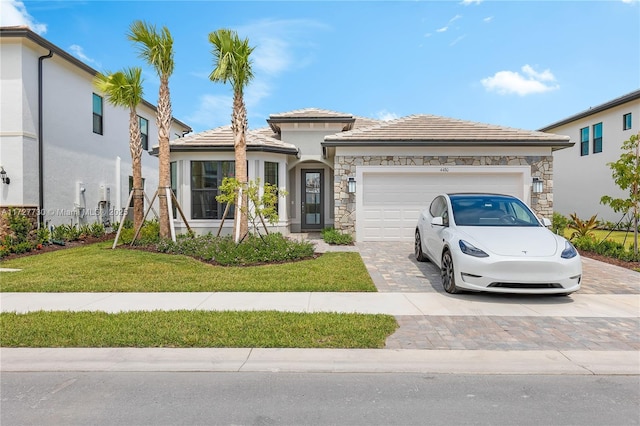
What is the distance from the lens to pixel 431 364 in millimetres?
3777

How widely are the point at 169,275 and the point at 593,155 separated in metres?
23.5

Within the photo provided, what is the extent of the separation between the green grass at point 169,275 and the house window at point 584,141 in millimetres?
19361

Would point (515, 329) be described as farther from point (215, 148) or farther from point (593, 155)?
point (593, 155)

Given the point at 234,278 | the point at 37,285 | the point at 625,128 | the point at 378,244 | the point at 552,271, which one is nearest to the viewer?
the point at 552,271

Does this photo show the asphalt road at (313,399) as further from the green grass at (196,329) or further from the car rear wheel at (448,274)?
the car rear wheel at (448,274)

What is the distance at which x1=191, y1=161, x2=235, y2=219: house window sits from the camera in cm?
1362

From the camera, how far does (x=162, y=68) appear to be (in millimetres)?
11148

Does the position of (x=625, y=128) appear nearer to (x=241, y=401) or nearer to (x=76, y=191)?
(x=241, y=401)

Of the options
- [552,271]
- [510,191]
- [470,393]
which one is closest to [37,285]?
[470,393]

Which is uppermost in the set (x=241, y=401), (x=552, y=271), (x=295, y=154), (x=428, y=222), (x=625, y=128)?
(x=625, y=128)

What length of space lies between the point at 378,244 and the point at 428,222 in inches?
158

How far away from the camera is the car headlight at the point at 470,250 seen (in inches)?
232

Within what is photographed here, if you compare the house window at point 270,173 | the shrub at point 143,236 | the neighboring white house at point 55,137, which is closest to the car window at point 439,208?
the house window at point 270,173

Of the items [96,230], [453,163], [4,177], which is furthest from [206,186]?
[453,163]
